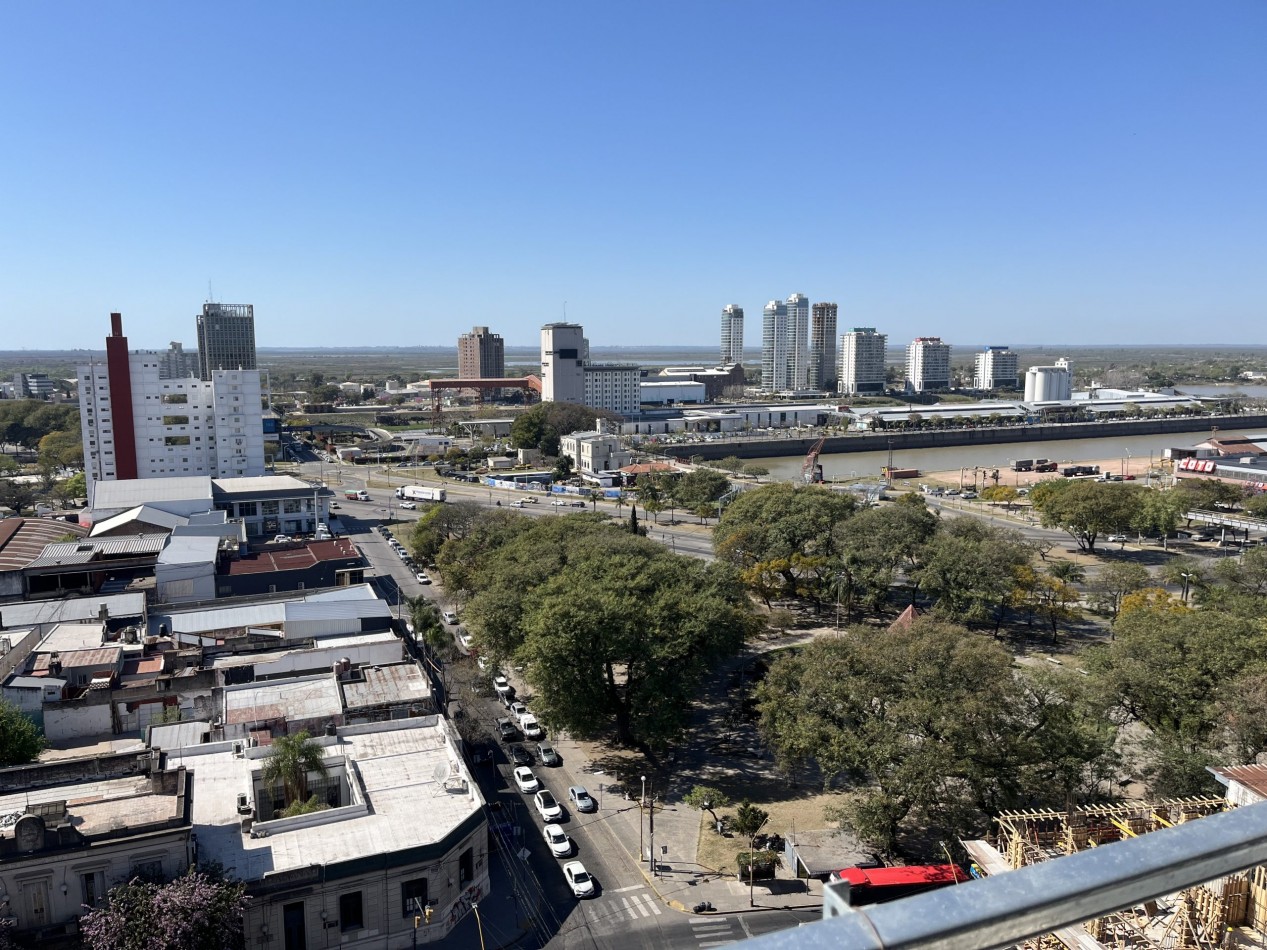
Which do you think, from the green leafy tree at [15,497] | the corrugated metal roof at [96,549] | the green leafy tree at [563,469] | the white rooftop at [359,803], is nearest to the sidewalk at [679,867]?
the white rooftop at [359,803]

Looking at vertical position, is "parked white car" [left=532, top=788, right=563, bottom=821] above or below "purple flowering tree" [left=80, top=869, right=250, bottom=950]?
below

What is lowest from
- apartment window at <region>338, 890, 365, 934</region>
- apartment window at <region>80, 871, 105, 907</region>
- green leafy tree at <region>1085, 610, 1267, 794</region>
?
apartment window at <region>338, 890, 365, 934</region>

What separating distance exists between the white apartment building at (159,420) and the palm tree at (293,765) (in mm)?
22108

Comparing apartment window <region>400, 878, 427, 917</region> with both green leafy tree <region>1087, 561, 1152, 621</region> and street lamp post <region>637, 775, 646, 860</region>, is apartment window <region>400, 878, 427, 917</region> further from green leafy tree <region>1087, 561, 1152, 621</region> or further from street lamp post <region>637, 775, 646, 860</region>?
green leafy tree <region>1087, 561, 1152, 621</region>

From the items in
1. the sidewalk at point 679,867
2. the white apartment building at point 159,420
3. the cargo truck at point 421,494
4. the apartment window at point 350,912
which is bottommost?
the sidewalk at point 679,867

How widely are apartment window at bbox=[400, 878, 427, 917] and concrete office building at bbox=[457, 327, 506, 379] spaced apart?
8255 centimetres

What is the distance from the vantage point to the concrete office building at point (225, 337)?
64438 mm

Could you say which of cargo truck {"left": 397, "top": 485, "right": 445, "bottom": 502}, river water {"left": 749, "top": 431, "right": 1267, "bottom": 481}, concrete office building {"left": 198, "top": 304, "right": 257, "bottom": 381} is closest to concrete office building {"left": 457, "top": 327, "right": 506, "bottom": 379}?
concrete office building {"left": 198, "top": 304, "right": 257, "bottom": 381}

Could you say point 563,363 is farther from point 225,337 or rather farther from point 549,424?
point 225,337

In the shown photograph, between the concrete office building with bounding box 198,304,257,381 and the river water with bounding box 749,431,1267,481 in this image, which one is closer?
the river water with bounding box 749,431,1267,481

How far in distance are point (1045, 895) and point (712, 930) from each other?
7.83 meters

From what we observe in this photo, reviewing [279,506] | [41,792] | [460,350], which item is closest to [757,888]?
[41,792]

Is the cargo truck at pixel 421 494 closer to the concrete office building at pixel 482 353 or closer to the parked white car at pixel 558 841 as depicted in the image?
the parked white car at pixel 558 841

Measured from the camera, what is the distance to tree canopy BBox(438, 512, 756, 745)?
10836 millimetres
